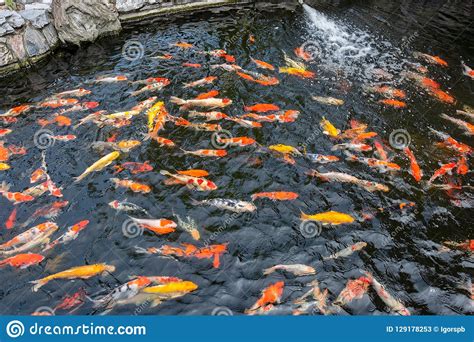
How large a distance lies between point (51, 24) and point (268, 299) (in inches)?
413

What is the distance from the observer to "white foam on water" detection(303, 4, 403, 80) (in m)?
11.2

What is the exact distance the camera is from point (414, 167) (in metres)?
8.19

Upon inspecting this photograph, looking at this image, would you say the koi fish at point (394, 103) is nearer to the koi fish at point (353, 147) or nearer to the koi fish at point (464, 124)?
the koi fish at point (464, 124)

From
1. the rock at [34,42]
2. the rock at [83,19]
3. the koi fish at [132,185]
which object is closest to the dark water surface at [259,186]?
the koi fish at [132,185]

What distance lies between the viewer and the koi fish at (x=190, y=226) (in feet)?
22.2

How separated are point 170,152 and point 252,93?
288 cm

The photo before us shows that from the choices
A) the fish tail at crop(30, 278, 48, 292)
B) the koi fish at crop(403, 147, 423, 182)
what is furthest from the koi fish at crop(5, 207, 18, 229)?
the koi fish at crop(403, 147, 423, 182)

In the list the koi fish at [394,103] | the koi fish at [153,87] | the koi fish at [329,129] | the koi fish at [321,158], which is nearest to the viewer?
the koi fish at [321,158]

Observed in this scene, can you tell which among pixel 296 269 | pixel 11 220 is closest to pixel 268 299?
pixel 296 269

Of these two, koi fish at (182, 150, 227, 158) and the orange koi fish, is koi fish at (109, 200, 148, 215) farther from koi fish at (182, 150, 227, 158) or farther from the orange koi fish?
the orange koi fish

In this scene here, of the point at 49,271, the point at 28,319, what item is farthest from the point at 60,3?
the point at 28,319

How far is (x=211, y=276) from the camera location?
623 centimetres

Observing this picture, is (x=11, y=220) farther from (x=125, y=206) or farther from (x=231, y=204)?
(x=231, y=204)

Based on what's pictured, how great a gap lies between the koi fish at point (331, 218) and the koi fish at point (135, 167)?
323cm
